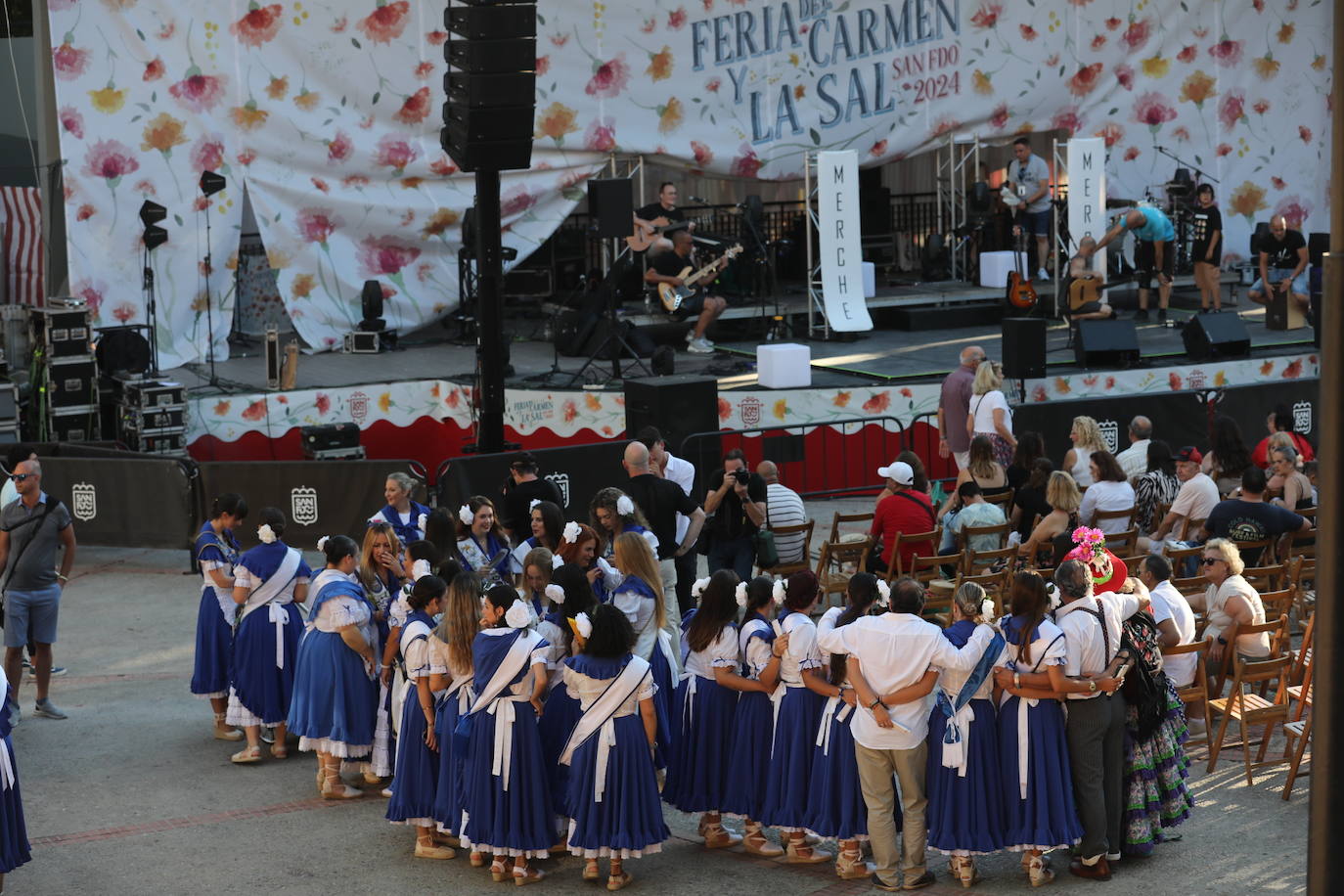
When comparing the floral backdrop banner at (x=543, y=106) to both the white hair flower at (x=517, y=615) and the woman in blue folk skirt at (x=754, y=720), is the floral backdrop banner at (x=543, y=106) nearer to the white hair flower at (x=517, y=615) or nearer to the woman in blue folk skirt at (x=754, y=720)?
the white hair flower at (x=517, y=615)

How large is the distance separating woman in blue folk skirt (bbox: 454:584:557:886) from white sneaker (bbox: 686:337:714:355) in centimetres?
1142

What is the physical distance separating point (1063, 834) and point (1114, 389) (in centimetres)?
1049

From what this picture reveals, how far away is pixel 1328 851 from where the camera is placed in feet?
12.3

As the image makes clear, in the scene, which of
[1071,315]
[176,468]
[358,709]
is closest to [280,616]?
[358,709]

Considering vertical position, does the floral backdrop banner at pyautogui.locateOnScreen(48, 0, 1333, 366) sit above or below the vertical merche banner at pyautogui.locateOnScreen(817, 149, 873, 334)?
above

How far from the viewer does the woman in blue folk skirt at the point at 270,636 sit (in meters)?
8.78

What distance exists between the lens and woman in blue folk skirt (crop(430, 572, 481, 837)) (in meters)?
7.25

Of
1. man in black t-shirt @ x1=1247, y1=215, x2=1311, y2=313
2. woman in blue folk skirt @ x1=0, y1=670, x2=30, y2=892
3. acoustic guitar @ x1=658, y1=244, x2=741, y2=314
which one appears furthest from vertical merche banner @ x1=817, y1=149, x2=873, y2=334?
woman in blue folk skirt @ x1=0, y1=670, x2=30, y2=892

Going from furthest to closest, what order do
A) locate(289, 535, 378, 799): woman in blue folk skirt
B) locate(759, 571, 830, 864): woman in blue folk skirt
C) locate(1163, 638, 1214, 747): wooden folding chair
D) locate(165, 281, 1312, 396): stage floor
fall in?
locate(165, 281, 1312, 396): stage floor
locate(1163, 638, 1214, 747): wooden folding chair
locate(289, 535, 378, 799): woman in blue folk skirt
locate(759, 571, 830, 864): woman in blue folk skirt

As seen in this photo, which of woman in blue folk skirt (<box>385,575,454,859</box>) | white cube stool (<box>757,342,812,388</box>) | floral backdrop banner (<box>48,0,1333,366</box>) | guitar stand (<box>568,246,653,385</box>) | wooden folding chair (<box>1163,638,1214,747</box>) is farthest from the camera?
floral backdrop banner (<box>48,0,1333,366</box>)

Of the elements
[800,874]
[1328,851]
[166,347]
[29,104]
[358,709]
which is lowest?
[800,874]

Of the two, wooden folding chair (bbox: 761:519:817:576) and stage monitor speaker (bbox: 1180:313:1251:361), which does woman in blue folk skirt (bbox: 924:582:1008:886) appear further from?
stage monitor speaker (bbox: 1180:313:1251:361)

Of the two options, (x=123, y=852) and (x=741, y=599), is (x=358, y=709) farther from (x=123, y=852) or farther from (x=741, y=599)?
(x=741, y=599)

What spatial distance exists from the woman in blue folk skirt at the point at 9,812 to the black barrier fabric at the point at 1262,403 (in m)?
11.6
